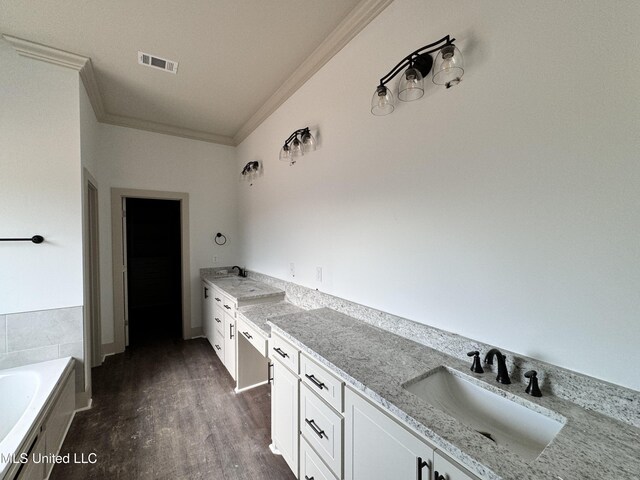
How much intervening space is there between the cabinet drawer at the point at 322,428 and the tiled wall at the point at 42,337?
7.03 ft

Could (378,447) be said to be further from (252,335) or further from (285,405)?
(252,335)

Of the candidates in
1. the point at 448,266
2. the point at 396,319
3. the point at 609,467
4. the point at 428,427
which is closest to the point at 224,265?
the point at 396,319

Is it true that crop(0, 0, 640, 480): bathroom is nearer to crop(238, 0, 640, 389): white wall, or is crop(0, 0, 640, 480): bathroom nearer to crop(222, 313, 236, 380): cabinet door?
crop(238, 0, 640, 389): white wall

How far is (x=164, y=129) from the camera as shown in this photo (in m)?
3.63

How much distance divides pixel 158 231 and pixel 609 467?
6782 millimetres

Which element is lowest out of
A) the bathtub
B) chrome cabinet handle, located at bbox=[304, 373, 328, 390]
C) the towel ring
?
the bathtub

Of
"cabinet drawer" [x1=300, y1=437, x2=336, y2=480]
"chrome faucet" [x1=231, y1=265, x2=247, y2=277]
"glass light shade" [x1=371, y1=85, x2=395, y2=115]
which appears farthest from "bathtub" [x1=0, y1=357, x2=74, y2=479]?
"glass light shade" [x1=371, y1=85, x2=395, y2=115]

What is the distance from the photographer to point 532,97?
3.46 ft

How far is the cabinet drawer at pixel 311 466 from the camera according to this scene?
134cm

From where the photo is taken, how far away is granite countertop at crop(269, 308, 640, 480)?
68cm

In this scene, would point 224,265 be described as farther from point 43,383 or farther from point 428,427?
point 428,427

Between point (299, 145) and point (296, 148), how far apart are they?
0.06m

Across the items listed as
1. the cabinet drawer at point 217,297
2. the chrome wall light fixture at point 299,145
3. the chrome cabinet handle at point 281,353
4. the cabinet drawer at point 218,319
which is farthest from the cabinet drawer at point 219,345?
the chrome wall light fixture at point 299,145

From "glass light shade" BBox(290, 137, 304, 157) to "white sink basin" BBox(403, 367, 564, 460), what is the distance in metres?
1.96
